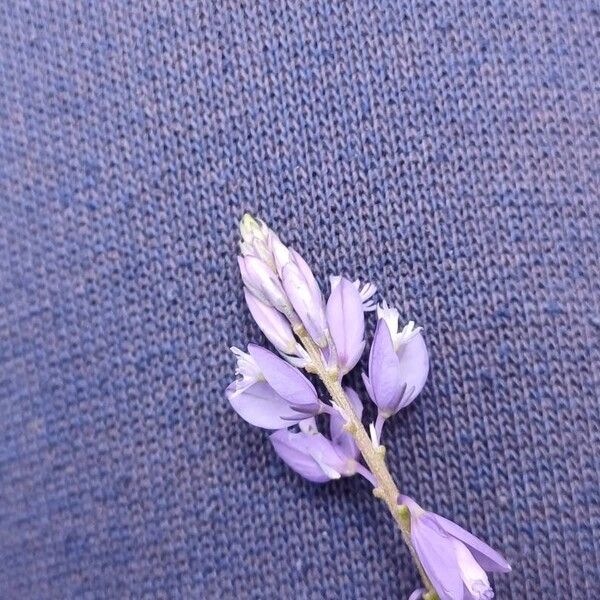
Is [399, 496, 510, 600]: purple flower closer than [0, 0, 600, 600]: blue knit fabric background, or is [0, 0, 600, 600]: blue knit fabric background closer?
[399, 496, 510, 600]: purple flower

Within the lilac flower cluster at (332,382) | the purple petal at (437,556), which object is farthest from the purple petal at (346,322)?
the purple petal at (437,556)

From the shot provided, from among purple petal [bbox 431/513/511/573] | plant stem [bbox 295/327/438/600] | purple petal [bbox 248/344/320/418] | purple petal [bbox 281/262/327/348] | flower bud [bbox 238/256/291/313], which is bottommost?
purple petal [bbox 431/513/511/573]

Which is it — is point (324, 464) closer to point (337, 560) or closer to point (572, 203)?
point (337, 560)

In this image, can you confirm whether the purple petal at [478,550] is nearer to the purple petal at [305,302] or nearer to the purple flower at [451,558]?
the purple flower at [451,558]

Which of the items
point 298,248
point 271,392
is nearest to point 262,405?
point 271,392

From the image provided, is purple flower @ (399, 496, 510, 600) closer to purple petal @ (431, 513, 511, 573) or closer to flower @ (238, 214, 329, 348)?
purple petal @ (431, 513, 511, 573)

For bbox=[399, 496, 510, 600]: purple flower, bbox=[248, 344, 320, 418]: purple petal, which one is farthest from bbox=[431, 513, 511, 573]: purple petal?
bbox=[248, 344, 320, 418]: purple petal

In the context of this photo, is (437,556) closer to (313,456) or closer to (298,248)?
(313,456)

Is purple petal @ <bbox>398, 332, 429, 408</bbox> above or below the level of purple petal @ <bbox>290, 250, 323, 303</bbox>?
below
